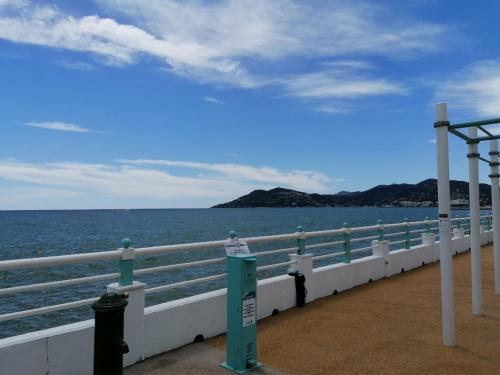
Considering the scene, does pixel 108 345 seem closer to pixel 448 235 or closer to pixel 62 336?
pixel 62 336

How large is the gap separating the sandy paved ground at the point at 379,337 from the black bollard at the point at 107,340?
186 cm

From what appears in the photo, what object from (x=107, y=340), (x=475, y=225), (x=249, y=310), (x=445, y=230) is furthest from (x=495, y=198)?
(x=107, y=340)

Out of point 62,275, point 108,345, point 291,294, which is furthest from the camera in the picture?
point 62,275

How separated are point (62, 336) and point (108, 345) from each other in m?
0.74

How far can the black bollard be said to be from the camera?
4004 mm

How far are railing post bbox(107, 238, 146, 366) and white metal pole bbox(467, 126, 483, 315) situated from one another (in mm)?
4985

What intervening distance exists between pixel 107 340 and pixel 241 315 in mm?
1498

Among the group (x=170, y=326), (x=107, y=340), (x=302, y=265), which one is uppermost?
(x=302, y=265)

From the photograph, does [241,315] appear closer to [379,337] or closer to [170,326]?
[170,326]

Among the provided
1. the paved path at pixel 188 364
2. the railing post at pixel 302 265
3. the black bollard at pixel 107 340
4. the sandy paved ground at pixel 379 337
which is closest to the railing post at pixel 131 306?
the paved path at pixel 188 364

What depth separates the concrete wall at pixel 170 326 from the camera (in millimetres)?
4199

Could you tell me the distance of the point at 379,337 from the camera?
5.93m

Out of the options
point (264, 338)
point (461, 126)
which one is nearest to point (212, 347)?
point (264, 338)

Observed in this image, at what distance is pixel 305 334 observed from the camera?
610 centimetres
